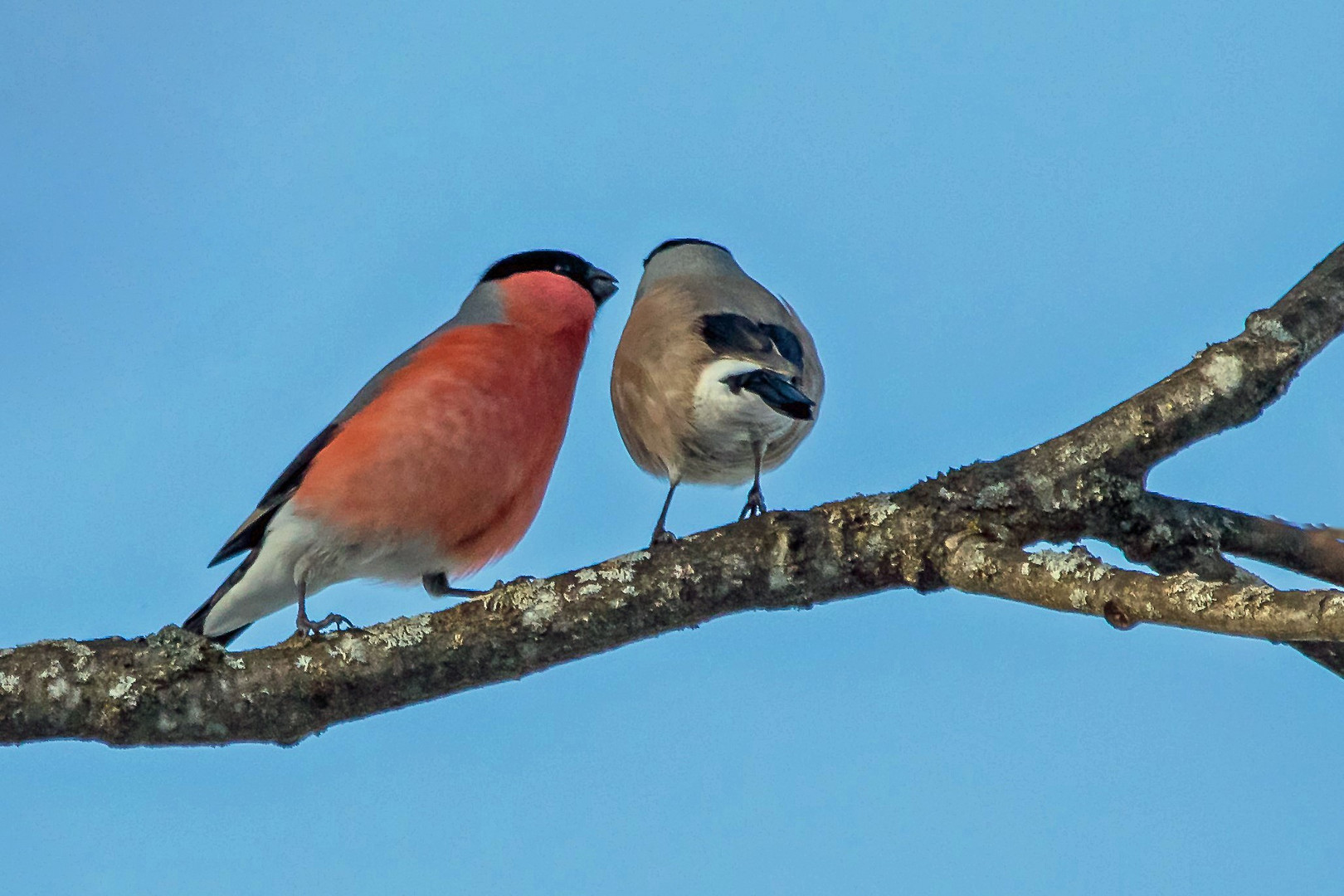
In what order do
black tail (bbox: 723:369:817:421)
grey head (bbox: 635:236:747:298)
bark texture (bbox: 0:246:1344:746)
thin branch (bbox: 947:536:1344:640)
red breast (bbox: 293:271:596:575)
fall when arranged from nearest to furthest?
thin branch (bbox: 947:536:1344:640) → bark texture (bbox: 0:246:1344:746) → black tail (bbox: 723:369:817:421) → red breast (bbox: 293:271:596:575) → grey head (bbox: 635:236:747:298)

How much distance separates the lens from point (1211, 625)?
73.5 inches

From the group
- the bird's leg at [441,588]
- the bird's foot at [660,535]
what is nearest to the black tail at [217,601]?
the bird's leg at [441,588]

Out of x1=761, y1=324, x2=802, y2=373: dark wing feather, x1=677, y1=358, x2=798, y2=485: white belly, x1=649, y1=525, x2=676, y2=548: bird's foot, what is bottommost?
x1=649, y1=525, x2=676, y2=548: bird's foot

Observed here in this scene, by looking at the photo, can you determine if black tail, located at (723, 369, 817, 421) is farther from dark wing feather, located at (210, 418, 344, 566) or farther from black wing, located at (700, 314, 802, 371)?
dark wing feather, located at (210, 418, 344, 566)

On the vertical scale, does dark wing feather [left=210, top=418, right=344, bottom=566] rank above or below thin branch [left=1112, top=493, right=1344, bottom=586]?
above

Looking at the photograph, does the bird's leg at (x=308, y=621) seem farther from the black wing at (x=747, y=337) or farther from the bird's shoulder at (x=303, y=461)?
the black wing at (x=747, y=337)

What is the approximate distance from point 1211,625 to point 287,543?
8.10 ft

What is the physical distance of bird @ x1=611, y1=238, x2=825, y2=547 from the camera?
3.35m

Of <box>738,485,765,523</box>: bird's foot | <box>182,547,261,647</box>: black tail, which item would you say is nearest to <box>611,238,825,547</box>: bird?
<box>738,485,765,523</box>: bird's foot

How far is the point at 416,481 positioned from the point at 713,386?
2.84 ft

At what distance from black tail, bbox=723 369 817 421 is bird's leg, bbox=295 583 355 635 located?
1135 mm

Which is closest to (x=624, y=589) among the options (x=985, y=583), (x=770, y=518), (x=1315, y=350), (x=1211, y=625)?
(x=770, y=518)

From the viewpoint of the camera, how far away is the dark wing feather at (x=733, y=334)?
3.40m

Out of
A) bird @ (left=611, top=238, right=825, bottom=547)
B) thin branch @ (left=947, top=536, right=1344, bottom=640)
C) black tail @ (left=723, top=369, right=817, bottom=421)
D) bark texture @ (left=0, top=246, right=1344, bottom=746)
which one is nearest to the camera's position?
thin branch @ (left=947, top=536, right=1344, bottom=640)
